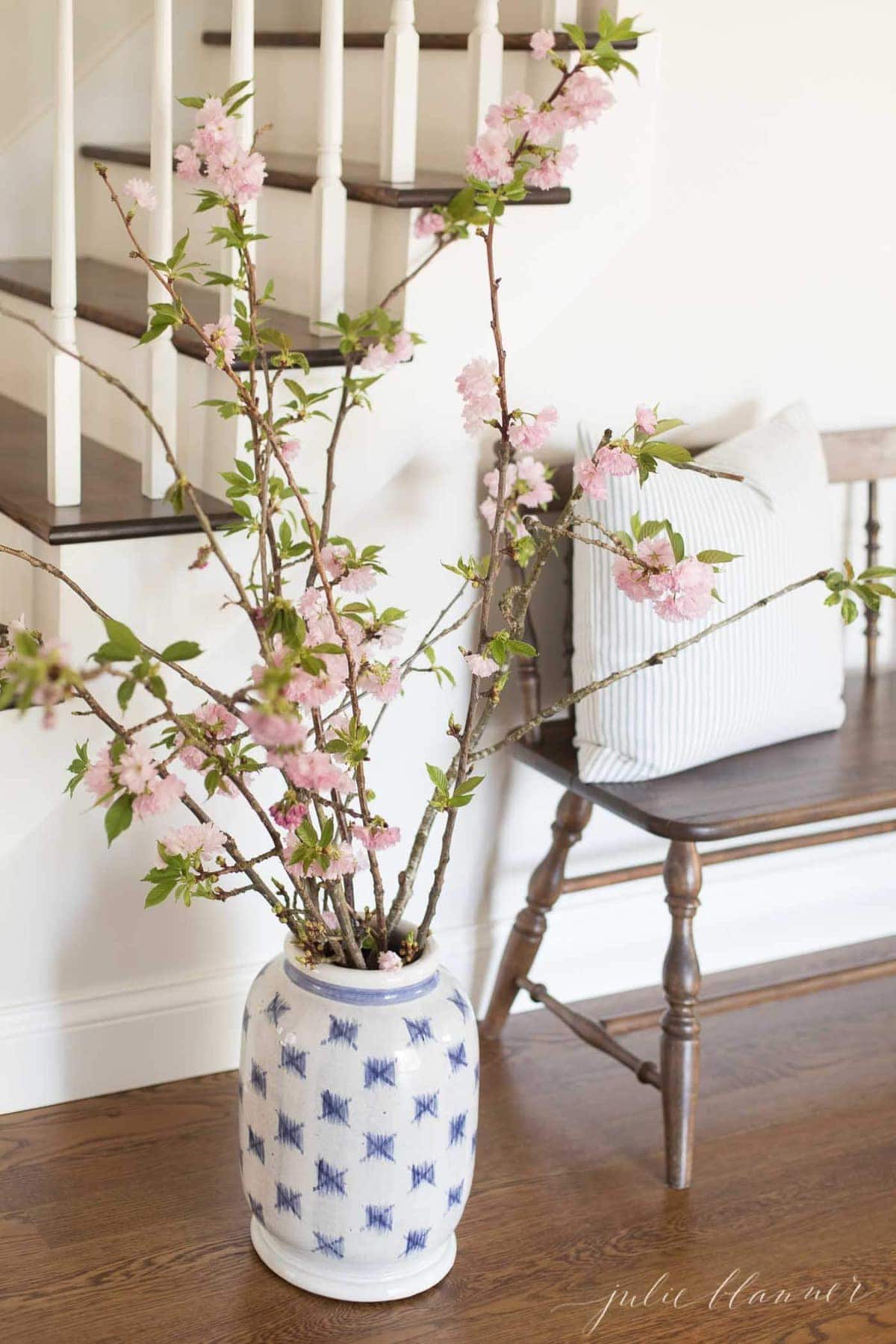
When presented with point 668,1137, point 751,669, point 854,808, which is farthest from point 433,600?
point 668,1137

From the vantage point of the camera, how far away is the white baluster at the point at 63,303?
166 cm

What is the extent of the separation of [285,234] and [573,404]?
17.7 inches

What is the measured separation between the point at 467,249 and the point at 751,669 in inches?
25.4

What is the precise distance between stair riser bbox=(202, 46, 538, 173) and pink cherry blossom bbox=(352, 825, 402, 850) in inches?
35.1

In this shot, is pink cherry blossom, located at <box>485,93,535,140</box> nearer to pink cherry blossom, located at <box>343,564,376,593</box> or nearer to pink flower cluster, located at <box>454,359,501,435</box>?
pink flower cluster, located at <box>454,359,501,435</box>

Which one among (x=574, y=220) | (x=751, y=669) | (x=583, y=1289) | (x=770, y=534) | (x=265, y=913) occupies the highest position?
(x=574, y=220)

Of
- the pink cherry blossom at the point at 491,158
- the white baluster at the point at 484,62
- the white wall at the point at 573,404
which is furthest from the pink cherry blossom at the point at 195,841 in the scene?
the white baluster at the point at 484,62

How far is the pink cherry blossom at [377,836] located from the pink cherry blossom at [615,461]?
1.32 feet

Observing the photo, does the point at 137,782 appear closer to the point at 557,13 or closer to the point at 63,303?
the point at 63,303

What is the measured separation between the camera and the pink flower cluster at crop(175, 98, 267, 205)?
1.36 meters

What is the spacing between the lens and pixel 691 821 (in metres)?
1.81

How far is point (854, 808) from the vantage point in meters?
1.92

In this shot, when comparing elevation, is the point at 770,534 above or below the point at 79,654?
above

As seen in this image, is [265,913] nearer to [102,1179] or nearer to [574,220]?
[102,1179]
